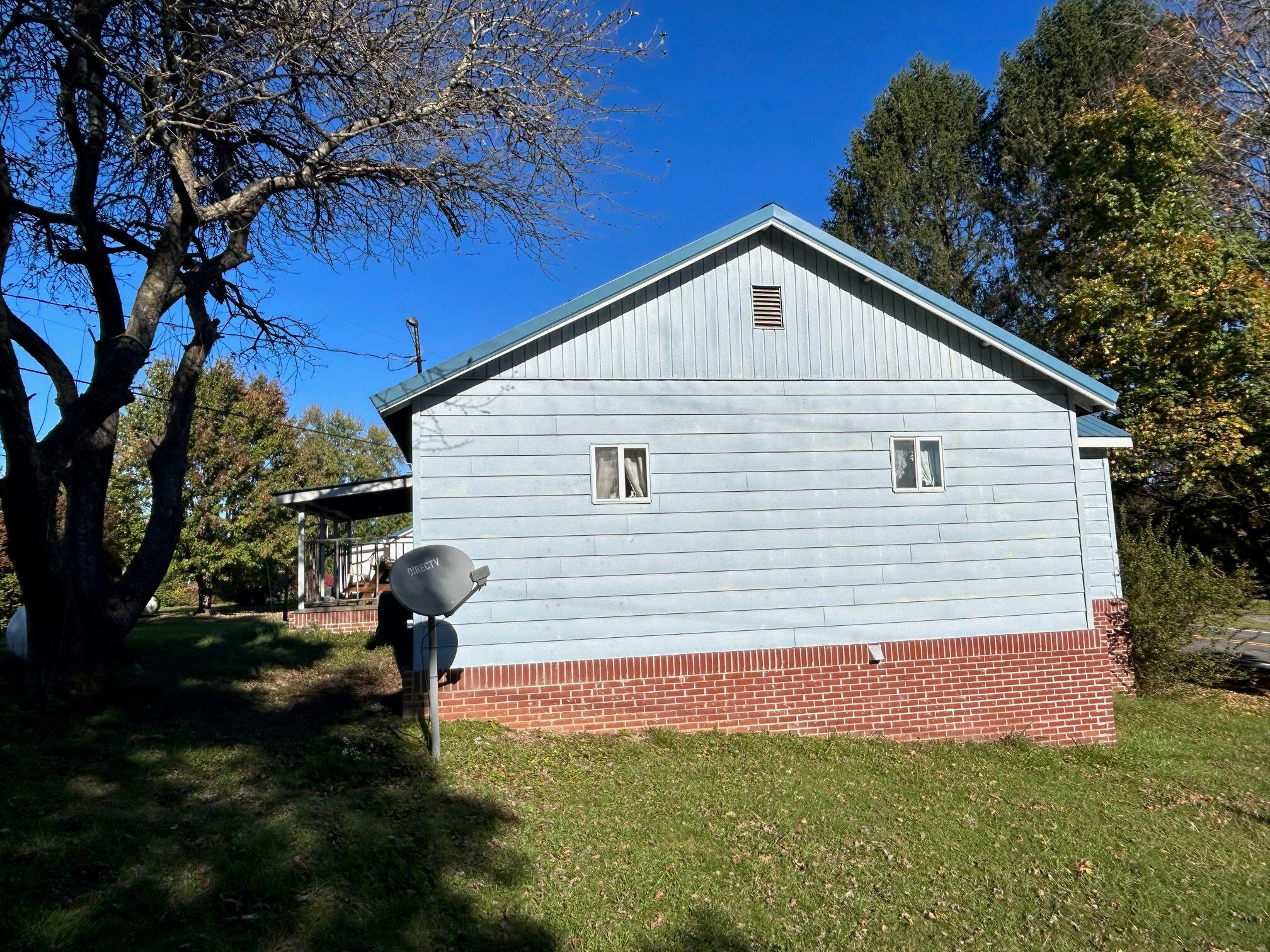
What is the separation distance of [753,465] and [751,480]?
0.17m

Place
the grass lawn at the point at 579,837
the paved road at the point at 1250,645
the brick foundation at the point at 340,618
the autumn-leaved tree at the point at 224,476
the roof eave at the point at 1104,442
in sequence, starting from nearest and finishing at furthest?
1. the grass lawn at the point at 579,837
2. the roof eave at the point at 1104,442
3. the paved road at the point at 1250,645
4. the brick foundation at the point at 340,618
5. the autumn-leaved tree at the point at 224,476

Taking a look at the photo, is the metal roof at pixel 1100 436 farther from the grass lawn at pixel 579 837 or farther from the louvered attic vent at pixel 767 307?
the louvered attic vent at pixel 767 307

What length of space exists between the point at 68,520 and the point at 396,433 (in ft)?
12.1

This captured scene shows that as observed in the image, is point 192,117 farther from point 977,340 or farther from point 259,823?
point 977,340

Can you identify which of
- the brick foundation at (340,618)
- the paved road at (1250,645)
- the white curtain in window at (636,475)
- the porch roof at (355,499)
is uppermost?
the porch roof at (355,499)

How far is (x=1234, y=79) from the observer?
57.2 feet

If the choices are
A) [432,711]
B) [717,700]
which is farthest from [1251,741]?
[432,711]

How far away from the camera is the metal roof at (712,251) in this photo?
8.58m

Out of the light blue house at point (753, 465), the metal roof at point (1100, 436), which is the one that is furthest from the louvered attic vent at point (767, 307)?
the metal roof at point (1100, 436)

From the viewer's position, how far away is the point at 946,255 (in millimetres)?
26781

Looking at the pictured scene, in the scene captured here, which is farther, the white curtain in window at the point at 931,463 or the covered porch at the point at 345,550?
the covered porch at the point at 345,550

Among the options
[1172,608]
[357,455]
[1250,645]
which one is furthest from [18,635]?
[357,455]

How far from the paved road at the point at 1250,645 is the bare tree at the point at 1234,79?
8835mm

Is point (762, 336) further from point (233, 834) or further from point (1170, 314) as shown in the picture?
point (1170, 314)
